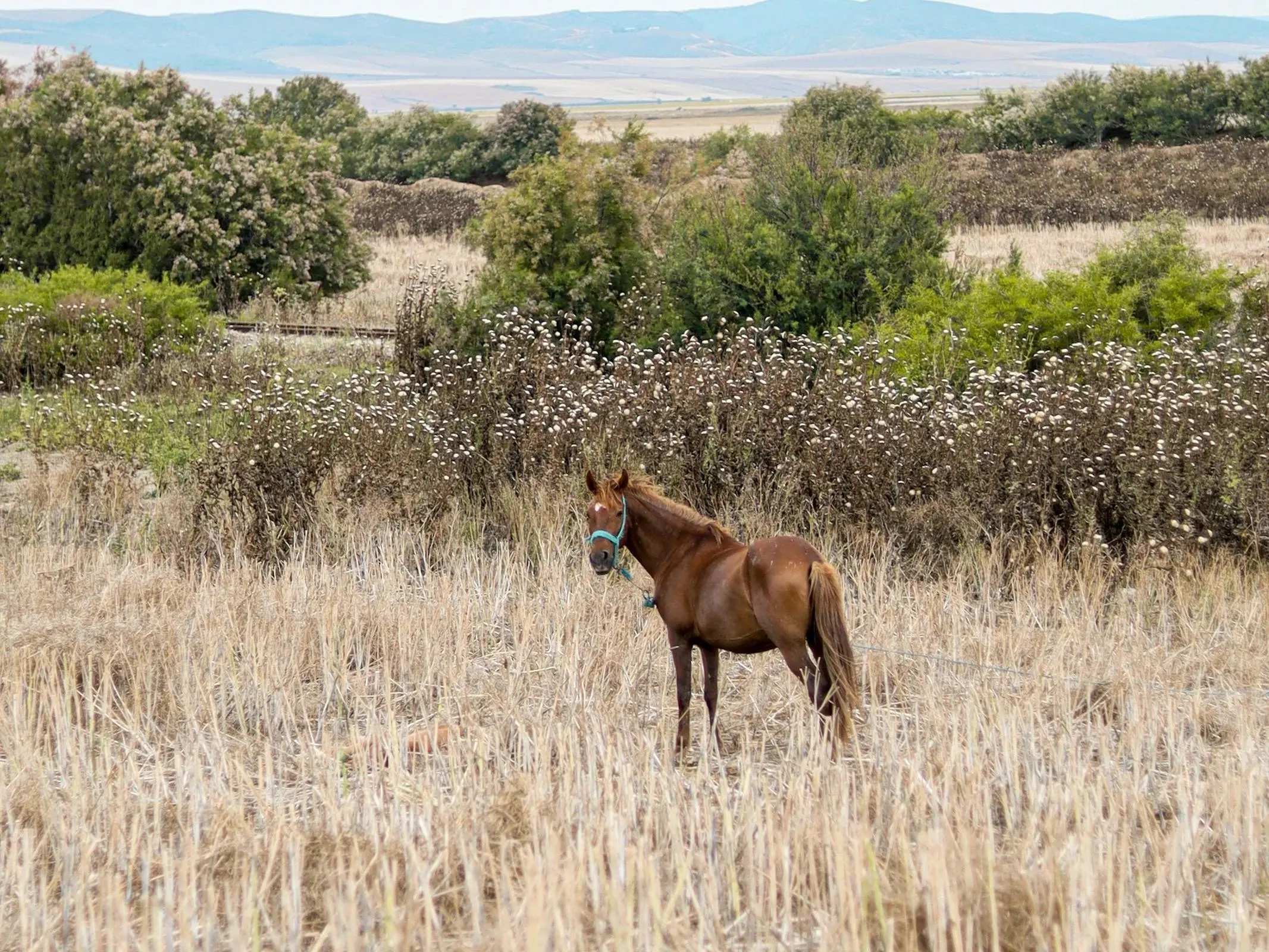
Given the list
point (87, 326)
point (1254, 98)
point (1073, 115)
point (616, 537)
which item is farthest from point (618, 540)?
point (1254, 98)

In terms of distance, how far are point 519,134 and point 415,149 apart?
508cm

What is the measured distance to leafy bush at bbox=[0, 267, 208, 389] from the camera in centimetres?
1419

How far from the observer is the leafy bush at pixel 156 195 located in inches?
744

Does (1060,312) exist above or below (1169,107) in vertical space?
below

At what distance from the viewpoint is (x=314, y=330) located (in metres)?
16.9

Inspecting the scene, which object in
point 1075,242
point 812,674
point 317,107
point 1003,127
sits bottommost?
point 812,674

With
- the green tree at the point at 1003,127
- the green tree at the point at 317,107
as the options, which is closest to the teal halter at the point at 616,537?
the green tree at the point at 1003,127

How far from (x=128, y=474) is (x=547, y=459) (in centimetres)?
319

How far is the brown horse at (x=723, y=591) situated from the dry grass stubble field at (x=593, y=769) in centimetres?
23

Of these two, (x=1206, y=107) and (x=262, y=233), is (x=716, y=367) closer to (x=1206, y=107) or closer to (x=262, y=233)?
(x=262, y=233)

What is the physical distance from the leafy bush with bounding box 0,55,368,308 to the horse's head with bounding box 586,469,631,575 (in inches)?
556

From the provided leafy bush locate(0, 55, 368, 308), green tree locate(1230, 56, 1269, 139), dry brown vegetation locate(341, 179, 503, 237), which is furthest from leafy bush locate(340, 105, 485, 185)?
leafy bush locate(0, 55, 368, 308)

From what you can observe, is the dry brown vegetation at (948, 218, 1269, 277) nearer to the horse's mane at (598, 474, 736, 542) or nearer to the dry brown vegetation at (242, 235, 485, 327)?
the dry brown vegetation at (242, 235, 485, 327)

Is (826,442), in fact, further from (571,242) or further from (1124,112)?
(1124,112)
